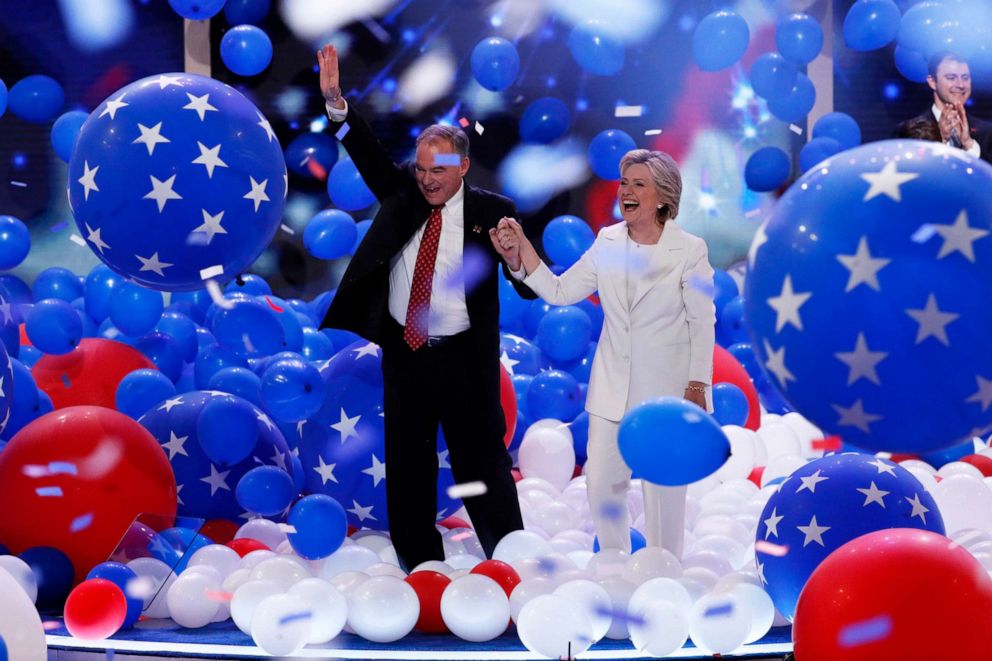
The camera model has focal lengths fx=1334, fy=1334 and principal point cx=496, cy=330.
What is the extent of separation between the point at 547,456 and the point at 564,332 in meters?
0.87

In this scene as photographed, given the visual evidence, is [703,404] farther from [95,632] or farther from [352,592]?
[95,632]

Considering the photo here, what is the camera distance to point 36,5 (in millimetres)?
7812

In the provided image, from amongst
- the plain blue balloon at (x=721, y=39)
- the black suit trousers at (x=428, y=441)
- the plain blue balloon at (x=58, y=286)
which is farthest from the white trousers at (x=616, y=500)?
the plain blue balloon at (x=58, y=286)

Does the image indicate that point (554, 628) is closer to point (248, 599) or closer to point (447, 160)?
point (248, 599)

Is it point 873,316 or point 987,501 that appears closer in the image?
point 873,316

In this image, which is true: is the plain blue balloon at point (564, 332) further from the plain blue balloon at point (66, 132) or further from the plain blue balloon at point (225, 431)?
the plain blue balloon at point (66, 132)

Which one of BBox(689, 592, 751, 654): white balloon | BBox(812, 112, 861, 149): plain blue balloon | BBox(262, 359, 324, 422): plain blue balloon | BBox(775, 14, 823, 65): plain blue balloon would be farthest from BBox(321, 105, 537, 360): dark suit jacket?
BBox(812, 112, 861, 149): plain blue balloon

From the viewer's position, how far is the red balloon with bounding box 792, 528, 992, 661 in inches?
112

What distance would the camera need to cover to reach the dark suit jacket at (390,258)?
14.6 ft

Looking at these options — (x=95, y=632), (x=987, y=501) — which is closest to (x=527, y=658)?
(x=95, y=632)

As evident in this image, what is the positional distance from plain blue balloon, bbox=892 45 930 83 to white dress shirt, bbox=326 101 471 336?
337 centimetres

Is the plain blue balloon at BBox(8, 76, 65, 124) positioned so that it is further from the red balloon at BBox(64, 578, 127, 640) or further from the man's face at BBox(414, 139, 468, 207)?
the red balloon at BBox(64, 578, 127, 640)

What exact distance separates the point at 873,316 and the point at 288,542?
2592mm

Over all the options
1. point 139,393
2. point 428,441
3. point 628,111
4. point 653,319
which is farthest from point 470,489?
point 628,111
